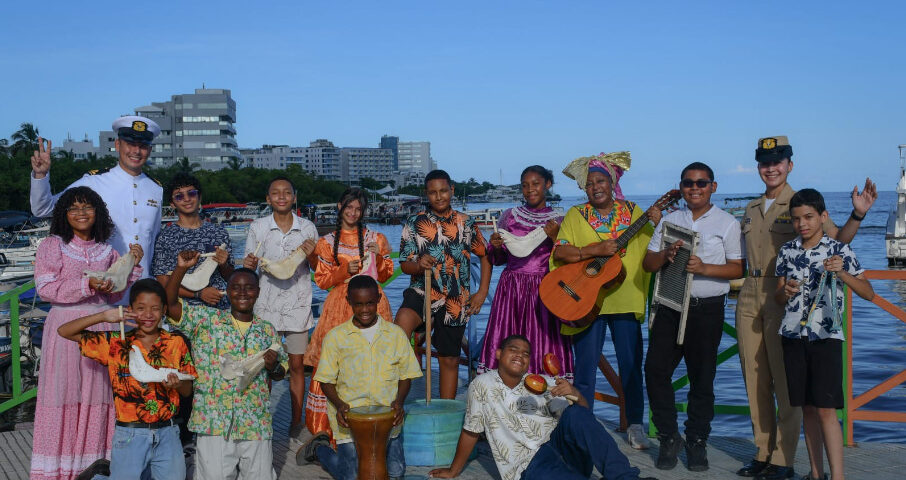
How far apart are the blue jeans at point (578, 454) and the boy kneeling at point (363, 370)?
0.94 metres

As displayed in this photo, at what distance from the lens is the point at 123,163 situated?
557 centimetres

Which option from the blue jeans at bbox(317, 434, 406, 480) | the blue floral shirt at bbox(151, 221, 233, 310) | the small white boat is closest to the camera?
the blue jeans at bbox(317, 434, 406, 480)

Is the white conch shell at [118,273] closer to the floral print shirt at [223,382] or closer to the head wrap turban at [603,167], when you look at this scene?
the floral print shirt at [223,382]

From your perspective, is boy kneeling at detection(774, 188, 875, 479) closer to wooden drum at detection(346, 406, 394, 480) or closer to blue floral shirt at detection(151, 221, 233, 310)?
wooden drum at detection(346, 406, 394, 480)

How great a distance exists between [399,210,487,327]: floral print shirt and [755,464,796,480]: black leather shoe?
229cm

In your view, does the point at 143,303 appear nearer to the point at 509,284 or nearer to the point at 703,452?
the point at 509,284

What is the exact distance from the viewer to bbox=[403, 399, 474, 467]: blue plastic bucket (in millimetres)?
5422

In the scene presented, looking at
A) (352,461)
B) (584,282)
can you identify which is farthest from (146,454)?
(584,282)

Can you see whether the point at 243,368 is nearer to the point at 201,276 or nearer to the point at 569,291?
the point at 201,276

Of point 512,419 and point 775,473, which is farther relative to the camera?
point 775,473

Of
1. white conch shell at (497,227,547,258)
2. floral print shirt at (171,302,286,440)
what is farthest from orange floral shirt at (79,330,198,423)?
white conch shell at (497,227,547,258)

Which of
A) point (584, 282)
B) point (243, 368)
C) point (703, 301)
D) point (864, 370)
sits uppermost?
point (584, 282)

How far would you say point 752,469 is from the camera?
524cm

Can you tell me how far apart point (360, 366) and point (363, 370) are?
32 mm
